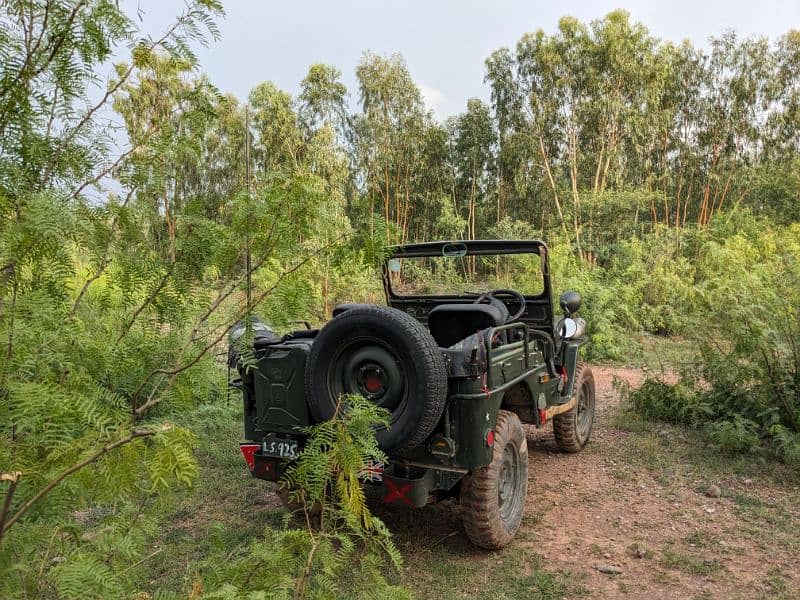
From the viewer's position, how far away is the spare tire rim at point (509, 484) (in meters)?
3.76

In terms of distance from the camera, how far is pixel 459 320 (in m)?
4.25

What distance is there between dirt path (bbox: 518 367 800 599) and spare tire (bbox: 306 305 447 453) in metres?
1.30

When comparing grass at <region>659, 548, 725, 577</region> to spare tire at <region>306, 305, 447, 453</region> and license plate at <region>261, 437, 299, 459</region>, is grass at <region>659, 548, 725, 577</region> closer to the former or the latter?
spare tire at <region>306, 305, 447, 453</region>

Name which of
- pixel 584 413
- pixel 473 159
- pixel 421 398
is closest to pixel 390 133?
pixel 473 159

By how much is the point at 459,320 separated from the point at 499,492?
1.18 meters

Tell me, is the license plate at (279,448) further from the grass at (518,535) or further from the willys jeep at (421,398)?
the grass at (518,535)

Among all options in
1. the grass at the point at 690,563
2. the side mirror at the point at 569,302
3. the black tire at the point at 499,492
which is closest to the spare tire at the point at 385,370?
the black tire at the point at 499,492

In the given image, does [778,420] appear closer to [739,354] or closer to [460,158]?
[739,354]

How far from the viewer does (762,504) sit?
435 cm

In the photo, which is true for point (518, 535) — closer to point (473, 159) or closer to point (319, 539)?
point (319, 539)

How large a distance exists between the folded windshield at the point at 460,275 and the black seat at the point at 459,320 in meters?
0.80

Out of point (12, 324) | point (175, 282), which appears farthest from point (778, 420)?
point (12, 324)

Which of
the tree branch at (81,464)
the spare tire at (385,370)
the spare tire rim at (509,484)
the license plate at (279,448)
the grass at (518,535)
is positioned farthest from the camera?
the spare tire rim at (509,484)

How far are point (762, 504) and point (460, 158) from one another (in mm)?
22116
